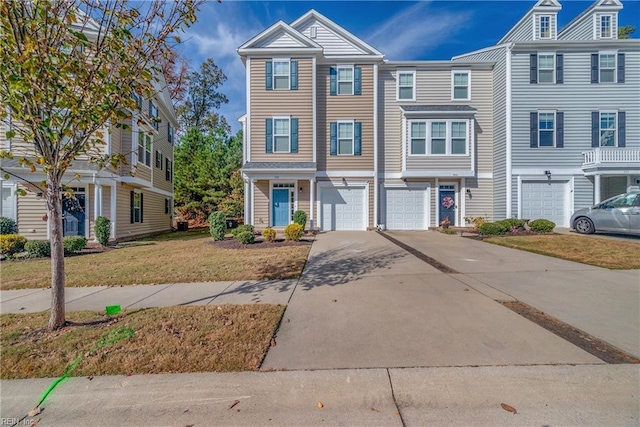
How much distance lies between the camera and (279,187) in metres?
13.6

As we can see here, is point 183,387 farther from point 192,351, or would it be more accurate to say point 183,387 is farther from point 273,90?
point 273,90

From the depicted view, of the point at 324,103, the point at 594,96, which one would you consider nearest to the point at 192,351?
the point at 324,103

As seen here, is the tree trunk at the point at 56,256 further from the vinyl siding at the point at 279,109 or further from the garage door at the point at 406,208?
the garage door at the point at 406,208

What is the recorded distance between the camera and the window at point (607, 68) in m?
13.8

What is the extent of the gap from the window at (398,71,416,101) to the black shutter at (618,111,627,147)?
9.98 m

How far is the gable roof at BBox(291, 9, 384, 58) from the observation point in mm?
13844

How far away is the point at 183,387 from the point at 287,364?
91 centimetres

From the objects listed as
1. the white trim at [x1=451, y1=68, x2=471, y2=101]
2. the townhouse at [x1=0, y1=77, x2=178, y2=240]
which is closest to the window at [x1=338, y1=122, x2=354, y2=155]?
the white trim at [x1=451, y1=68, x2=471, y2=101]

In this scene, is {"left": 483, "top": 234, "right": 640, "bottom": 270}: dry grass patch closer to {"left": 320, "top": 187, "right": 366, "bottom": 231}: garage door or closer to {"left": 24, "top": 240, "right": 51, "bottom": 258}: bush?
{"left": 320, "top": 187, "right": 366, "bottom": 231}: garage door

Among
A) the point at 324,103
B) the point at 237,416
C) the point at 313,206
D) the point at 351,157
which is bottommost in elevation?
the point at 237,416

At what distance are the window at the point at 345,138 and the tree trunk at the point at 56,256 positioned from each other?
11.7 meters

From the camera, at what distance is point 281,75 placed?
13359mm

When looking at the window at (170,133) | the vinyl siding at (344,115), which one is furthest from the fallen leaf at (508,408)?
the window at (170,133)

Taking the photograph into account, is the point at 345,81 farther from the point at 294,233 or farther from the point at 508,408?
the point at 508,408
